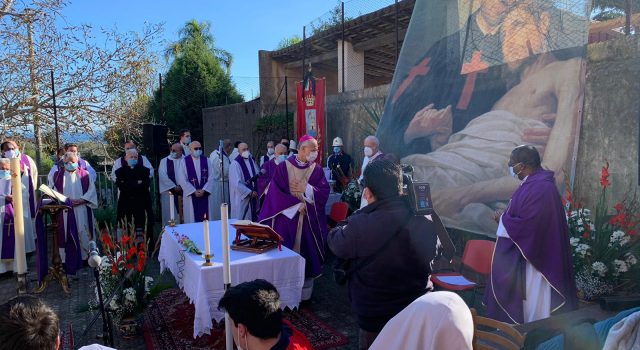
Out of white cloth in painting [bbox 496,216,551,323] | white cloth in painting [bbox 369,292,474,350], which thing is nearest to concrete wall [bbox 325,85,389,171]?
white cloth in painting [bbox 496,216,551,323]

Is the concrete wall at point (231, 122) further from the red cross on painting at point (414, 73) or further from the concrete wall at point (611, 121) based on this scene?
the concrete wall at point (611, 121)

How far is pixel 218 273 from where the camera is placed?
3932 mm

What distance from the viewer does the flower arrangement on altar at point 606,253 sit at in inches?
186

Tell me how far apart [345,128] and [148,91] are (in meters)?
4.92

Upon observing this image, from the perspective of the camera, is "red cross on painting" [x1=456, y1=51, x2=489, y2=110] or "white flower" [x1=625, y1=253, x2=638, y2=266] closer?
"white flower" [x1=625, y1=253, x2=638, y2=266]

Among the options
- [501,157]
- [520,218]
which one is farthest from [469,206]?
[520,218]

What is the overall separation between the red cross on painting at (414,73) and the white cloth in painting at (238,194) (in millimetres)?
3293

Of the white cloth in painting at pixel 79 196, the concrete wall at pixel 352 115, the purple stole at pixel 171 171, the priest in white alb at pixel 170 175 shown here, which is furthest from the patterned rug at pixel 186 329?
the concrete wall at pixel 352 115

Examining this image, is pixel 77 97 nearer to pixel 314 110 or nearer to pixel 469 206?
pixel 314 110

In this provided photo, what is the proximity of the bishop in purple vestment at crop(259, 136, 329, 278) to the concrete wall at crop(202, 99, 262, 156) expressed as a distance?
11.9 m

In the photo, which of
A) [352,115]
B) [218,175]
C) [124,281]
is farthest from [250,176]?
[124,281]

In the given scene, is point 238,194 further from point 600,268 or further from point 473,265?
point 600,268

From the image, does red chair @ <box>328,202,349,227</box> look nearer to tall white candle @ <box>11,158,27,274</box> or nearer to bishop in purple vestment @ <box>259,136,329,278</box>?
bishop in purple vestment @ <box>259,136,329,278</box>

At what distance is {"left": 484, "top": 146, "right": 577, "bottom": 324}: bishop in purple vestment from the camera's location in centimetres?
369
